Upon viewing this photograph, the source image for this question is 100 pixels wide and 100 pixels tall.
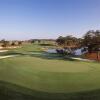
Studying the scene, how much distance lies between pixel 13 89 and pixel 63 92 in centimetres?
393

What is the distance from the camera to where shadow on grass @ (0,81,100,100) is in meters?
15.3

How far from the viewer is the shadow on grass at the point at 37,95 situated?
1534cm

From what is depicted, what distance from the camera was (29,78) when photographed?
22.2m

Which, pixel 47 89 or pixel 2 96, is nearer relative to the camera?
pixel 2 96

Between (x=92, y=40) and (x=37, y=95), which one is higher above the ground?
(x=92, y=40)

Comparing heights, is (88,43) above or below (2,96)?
above

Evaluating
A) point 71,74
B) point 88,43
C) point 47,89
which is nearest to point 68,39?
point 88,43

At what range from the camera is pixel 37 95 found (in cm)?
1602

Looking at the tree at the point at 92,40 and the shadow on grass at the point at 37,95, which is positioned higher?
the tree at the point at 92,40

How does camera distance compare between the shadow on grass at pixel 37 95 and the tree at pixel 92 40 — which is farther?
the tree at pixel 92 40

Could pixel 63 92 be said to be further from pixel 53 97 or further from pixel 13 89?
pixel 13 89

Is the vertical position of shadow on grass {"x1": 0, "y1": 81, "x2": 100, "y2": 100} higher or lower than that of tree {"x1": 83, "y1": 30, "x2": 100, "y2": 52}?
lower

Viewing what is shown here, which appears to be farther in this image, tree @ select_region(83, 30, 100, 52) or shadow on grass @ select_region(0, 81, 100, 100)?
tree @ select_region(83, 30, 100, 52)

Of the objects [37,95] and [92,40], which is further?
[92,40]
